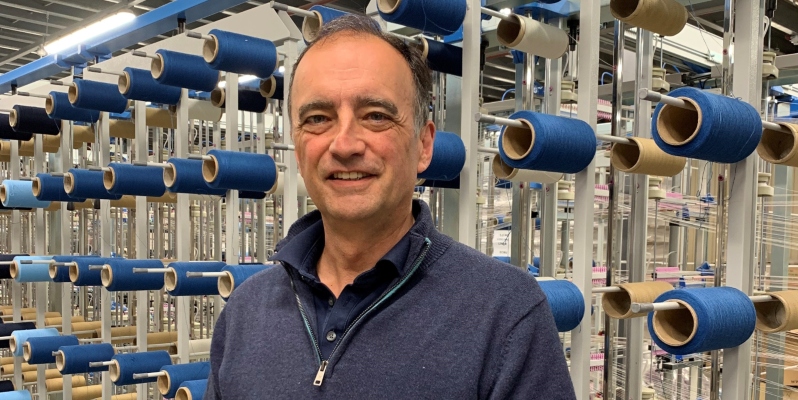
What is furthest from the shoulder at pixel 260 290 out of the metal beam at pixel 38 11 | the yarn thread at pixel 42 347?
the metal beam at pixel 38 11

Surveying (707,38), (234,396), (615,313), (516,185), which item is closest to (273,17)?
(516,185)

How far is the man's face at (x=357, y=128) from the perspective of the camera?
112 cm

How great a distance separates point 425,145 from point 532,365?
43 centimetres

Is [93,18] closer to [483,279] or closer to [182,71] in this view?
[182,71]

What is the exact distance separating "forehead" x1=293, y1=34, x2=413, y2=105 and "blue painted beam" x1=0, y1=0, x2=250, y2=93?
1.65 metres

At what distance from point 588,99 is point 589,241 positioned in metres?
0.38

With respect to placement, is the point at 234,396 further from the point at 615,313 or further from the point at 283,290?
the point at 615,313

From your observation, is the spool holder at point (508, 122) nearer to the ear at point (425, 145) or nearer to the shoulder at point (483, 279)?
the ear at point (425, 145)

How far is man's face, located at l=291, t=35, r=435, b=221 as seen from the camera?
44.2 inches

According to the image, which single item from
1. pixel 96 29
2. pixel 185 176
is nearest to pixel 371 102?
pixel 185 176

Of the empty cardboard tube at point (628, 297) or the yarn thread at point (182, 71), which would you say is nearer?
the empty cardboard tube at point (628, 297)

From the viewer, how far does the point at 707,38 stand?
3.75 m

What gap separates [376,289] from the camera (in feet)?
3.76

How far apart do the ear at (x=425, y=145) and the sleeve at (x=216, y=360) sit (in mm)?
473
